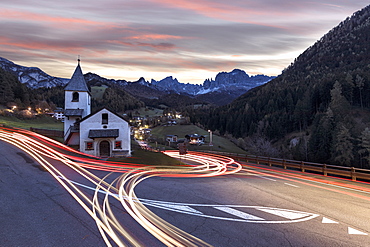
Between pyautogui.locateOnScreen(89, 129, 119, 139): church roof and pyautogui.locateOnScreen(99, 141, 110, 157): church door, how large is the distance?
1.82 metres

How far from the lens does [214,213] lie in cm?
998

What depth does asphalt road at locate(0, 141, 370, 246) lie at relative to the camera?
7.65 m

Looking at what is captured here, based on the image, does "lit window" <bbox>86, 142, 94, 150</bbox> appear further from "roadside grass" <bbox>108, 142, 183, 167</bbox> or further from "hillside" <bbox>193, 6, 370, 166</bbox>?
"hillside" <bbox>193, 6, 370, 166</bbox>

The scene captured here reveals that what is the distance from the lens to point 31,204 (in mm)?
10703

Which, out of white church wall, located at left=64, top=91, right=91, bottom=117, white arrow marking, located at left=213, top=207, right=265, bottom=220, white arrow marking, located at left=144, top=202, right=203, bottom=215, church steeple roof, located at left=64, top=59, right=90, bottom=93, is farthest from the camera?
church steeple roof, located at left=64, top=59, right=90, bottom=93

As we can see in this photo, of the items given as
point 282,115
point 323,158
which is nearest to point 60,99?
point 282,115

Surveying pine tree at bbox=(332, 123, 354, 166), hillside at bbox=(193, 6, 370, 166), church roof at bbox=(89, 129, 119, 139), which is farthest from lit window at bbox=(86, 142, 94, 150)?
hillside at bbox=(193, 6, 370, 166)

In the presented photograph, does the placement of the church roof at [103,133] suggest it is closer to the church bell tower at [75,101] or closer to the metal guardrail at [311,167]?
the church bell tower at [75,101]

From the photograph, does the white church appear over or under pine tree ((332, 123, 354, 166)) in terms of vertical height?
over

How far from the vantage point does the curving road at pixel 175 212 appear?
25.0ft

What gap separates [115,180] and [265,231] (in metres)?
11.6

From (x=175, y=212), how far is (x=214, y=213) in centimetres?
178

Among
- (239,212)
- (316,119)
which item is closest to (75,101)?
(239,212)

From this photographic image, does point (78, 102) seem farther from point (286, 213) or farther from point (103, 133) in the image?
point (286, 213)
